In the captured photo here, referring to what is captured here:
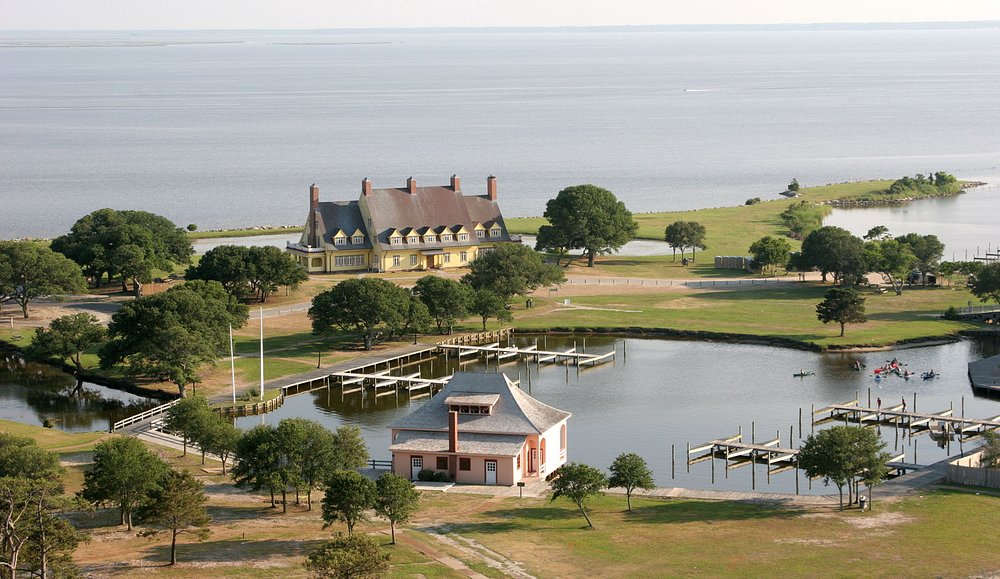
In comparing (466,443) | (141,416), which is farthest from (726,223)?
(466,443)

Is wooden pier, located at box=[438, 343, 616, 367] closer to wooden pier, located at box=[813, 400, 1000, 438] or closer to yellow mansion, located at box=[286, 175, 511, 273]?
wooden pier, located at box=[813, 400, 1000, 438]

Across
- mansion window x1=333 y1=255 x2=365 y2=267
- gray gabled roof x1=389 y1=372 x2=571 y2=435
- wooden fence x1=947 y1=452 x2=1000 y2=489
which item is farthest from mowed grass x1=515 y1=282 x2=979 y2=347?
gray gabled roof x1=389 y1=372 x2=571 y2=435

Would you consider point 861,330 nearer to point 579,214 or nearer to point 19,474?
point 579,214

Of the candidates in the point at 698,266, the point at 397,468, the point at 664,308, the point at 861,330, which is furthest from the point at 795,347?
the point at 397,468

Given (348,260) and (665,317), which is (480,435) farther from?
(348,260)

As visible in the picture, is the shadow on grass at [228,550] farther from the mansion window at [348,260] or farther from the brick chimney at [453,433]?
the mansion window at [348,260]

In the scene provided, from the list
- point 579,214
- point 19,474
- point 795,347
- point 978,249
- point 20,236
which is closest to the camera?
point 19,474
